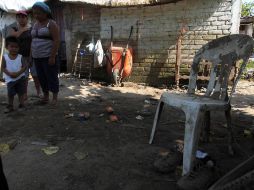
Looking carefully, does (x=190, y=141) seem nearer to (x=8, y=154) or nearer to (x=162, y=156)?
(x=162, y=156)

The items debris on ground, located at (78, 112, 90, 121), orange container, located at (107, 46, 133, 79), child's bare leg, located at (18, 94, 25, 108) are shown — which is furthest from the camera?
orange container, located at (107, 46, 133, 79)

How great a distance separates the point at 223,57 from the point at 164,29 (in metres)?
4.78

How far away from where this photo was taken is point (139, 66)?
28.8ft

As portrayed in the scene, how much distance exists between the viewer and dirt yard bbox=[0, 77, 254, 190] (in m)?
2.90

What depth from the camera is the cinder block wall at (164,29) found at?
25.1ft

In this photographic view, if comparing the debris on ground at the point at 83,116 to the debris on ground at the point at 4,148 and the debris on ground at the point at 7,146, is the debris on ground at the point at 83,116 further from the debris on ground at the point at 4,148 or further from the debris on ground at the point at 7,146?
the debris on ground at the point at 4,148

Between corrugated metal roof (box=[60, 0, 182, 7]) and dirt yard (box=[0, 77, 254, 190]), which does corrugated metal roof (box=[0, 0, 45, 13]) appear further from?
dirt yard (box=[0, 77, 254, 190])

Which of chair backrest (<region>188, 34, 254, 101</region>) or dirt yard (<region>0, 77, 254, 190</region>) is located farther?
chair backrest (<region>188, 34, 254, 101</region>)

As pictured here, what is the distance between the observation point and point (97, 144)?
3.73 m

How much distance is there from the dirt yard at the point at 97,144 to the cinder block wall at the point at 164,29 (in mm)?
2333

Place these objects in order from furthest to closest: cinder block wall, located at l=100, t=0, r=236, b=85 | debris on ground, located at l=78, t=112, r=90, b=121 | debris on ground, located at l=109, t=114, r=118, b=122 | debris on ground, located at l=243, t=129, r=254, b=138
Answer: cinder block wall, located at l=100, t=0, r=236, b=85 < debris on ground, located at l=78, t=112, r=90, b=121 < debris on ground, located at l=109, t=114, r=118, b=122 < debris on ground, located at l=243, t=129, r=254, b=138

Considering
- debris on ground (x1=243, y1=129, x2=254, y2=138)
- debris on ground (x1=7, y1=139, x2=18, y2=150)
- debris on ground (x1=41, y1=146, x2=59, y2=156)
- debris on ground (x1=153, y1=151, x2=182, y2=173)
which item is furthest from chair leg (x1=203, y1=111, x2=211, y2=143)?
debris on ground (x1=7, y1=139, x2=18, y2=150)

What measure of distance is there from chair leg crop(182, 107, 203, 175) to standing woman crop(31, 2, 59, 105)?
2874 millimetres

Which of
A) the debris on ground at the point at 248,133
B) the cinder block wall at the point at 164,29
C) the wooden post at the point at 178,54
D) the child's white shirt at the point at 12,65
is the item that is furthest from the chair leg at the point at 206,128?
the cinder block wall at the point at 164,29
